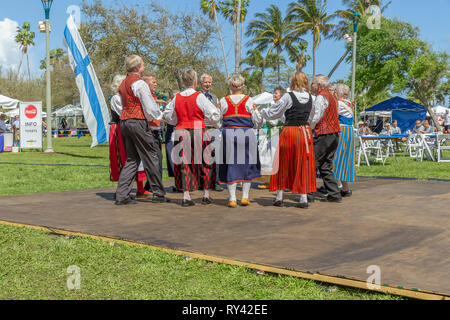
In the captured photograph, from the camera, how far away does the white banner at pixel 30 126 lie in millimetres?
20719

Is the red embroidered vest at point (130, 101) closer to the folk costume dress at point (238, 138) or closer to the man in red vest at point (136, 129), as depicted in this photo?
the man in red vest at point (136, 129)

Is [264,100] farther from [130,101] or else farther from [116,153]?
[130,101]

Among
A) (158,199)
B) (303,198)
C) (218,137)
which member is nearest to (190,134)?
(218,137)

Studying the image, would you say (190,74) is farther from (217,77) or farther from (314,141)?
(217,77)

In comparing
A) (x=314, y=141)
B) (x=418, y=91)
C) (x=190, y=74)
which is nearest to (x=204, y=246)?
(x=190, y=74)

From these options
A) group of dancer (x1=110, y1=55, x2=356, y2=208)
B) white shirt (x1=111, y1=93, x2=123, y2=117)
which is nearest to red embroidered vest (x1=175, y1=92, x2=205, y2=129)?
group of dancer (x1=110, y1=55, x2=356, y2=208)

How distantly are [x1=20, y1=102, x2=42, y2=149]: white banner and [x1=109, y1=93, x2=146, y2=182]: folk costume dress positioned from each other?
14605 mm

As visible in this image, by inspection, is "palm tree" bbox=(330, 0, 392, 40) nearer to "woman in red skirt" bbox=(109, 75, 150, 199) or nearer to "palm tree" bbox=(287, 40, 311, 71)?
"palm tree" bbox=(287, 40, 311, 71)

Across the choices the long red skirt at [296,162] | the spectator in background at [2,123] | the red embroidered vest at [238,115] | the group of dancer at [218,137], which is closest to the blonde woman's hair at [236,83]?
the group of dancer at [218,137]

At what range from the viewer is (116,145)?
281 inches

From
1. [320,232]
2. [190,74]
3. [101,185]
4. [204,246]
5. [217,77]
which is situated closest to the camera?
[204,246]

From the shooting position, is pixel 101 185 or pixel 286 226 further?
pixel 101 185

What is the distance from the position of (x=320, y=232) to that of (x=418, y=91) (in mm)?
27485
